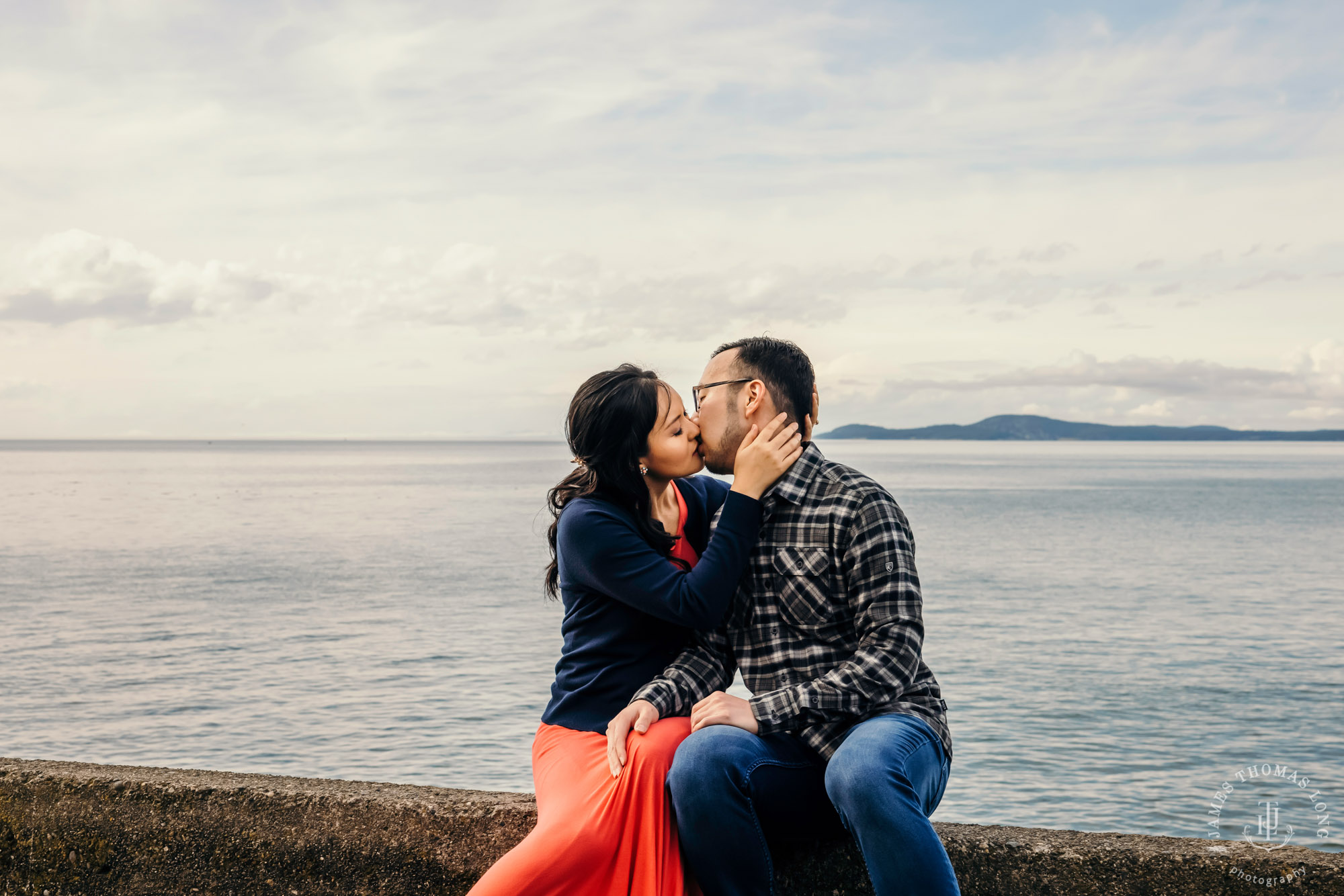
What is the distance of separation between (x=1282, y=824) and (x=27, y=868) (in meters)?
11.1

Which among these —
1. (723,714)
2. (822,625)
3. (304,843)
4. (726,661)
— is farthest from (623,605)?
(304,843)

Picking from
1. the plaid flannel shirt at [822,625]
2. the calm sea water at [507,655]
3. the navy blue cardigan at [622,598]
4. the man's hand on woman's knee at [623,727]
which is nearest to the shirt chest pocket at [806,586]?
the plaid flannel shirt at [822,625]

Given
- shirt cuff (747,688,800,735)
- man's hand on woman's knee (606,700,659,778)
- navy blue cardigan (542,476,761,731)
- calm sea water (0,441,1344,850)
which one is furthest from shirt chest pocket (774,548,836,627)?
calm sea water (0,441,1344,850)

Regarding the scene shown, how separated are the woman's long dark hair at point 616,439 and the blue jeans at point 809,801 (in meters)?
0.73

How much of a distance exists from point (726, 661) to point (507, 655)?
14.6m

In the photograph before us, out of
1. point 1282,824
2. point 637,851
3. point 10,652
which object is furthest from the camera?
point 10,652

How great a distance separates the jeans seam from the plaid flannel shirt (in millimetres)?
87

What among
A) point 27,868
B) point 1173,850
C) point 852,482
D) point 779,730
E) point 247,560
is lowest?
point 247,560

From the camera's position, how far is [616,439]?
325 centimetres

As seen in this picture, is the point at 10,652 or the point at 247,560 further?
the point at 247,560

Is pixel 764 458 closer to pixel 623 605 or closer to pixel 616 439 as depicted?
pixel 616 439

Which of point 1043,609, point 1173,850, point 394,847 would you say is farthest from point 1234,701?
point 394,847

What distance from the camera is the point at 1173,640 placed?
19516 mm

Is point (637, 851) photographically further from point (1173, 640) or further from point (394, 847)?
point (1173, 640)
